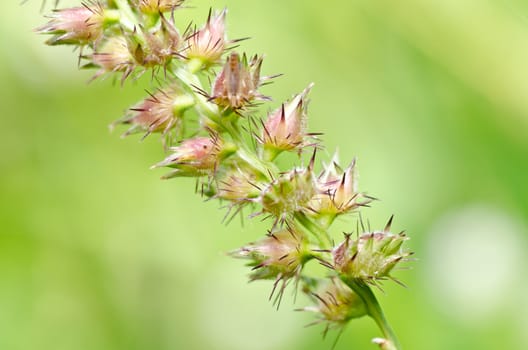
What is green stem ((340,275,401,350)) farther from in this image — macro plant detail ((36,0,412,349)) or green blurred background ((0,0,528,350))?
green blurred background ((0,0,528,350))

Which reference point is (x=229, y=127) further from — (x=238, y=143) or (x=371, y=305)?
(x=371, y=305)

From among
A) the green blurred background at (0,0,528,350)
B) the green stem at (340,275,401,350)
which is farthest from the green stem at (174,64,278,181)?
the green blurred background at (0,0,528,350)

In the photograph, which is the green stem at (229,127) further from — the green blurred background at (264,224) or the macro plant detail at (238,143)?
the green blurred background at (264,224)

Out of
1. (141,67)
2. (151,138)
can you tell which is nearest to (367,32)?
(151,138)

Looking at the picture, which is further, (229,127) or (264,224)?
(264,224)

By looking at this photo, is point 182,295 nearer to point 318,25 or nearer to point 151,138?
point 151,138

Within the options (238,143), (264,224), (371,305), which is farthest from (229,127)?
(264,224)
